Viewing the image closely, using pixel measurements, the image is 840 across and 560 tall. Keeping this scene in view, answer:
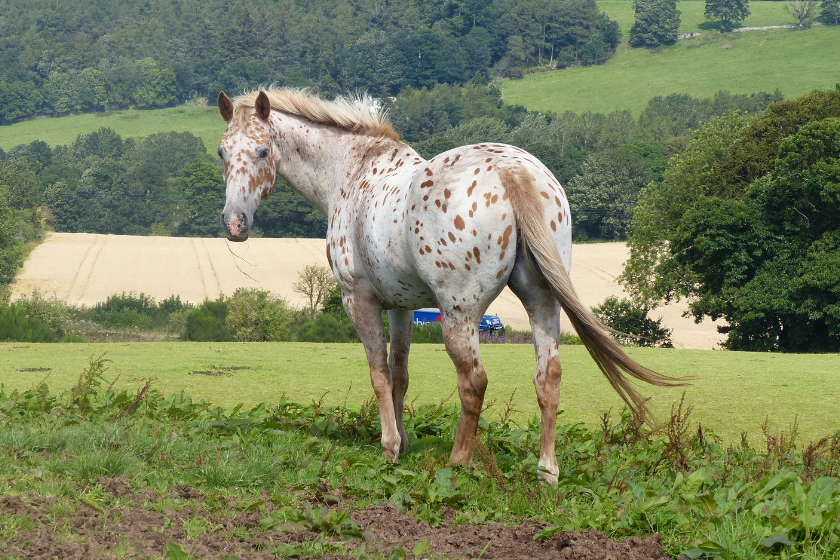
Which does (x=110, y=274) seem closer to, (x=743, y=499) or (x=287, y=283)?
(x=287, y=283)

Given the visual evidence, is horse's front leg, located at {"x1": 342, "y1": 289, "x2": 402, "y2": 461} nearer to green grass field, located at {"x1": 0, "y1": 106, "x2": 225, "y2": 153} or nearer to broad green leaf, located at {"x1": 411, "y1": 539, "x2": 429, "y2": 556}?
broad green leaf, located at {"x1": 411, "y1": 539, "x2": 429, "y2": 556}

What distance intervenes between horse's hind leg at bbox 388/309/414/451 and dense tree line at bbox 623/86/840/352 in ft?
77.4

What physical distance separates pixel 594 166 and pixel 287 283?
44567mm

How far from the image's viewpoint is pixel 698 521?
4246 mm

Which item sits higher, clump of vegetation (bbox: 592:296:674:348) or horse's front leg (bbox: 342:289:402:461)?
horse's front leg (bbox: 342:289:402:461)

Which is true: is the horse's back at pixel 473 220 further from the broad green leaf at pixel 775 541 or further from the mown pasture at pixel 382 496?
the broad green leaf at pixel 775 541

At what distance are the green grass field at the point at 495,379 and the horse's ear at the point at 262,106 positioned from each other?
2.75 meters

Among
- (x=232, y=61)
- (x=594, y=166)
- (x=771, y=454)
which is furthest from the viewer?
(x=232, y=61)

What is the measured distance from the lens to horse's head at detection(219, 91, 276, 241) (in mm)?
6281

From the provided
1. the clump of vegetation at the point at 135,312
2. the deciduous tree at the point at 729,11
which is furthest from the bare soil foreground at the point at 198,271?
the deciduous tree at the point at 729,11

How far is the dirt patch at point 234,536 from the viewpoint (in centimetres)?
388

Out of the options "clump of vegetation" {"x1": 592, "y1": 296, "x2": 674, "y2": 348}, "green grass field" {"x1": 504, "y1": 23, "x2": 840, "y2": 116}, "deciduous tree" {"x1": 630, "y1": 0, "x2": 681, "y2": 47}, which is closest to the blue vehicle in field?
"clump of vegetation" {"x1": 592, "y1": 296, "x2": 674, "y2": 348}

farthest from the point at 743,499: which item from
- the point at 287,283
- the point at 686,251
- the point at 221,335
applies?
the point at 287,283

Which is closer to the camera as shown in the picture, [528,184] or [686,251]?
[528,184]
